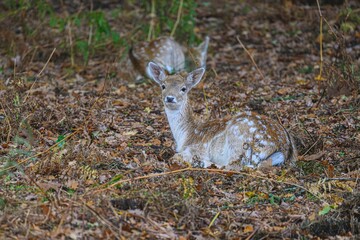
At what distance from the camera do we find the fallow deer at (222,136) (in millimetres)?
7445

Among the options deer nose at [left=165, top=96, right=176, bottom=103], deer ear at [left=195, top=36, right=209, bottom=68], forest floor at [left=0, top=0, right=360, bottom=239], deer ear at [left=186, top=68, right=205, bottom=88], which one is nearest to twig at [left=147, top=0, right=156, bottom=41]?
forest floor at [left=0, top=0, right=360, bottom=239]

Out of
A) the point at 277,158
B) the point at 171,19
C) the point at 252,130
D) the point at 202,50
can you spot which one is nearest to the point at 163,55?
the point at 202,50

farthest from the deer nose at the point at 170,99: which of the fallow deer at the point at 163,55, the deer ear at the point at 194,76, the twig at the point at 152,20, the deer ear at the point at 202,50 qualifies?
the twig at the point at 152,20

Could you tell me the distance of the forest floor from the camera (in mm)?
5926

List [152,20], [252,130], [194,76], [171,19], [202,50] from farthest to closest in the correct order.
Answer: [171,19] → [152,20] → [202,50] → [194,76] → [252,130]

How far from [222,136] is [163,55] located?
472 cm

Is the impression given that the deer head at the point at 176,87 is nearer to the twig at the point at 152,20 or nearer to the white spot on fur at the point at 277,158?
the white spot on fur at the point at 277,158

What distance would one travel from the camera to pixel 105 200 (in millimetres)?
5883

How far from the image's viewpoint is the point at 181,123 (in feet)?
27.4

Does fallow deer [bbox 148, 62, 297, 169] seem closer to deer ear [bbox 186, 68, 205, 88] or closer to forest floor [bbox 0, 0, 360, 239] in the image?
deer ear [bbox 186, 68, 205, 88]

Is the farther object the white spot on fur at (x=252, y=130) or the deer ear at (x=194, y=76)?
the deer ear at (x=194, y=76)

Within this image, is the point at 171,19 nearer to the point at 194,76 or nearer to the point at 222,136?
the point at 194,76

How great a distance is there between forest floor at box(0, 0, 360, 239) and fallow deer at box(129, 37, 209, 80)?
0.25 metres

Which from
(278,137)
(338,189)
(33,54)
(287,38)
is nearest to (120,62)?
(33,54)
